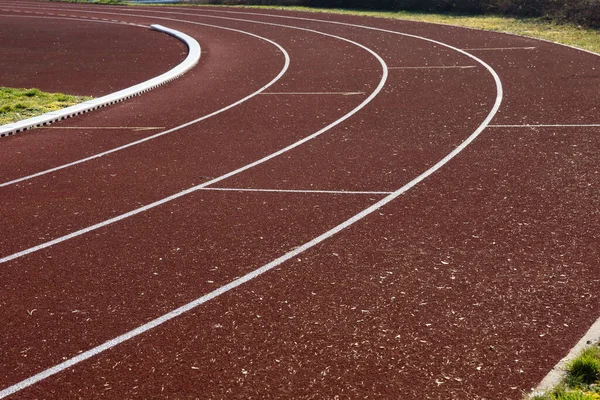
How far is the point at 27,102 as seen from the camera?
48.2 ft

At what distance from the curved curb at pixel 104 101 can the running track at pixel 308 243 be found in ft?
1.19

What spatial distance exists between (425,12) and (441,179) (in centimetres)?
2336

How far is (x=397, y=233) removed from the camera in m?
7.54

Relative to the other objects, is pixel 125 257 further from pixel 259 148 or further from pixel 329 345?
pixel 259 148

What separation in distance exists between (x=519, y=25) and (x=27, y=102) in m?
15.6

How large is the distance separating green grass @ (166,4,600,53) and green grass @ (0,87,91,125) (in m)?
11.2

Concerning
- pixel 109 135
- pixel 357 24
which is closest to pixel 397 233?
pixel 109 135

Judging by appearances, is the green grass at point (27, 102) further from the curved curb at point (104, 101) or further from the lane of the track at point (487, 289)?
the lane of the track at point (487, 289)

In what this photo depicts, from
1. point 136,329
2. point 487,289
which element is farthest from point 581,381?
point 136,329

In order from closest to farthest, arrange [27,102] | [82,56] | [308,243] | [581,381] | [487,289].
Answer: [581,381] < [487,289] < [308,243] < [27,102] < [82,56]

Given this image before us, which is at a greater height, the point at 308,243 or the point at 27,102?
the point at 308,243

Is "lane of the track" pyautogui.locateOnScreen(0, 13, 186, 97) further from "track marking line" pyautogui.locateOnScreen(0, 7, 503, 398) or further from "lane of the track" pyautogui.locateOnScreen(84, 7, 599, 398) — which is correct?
"lane of the track" pyautogui.locateOnScreen(84, 7, 599, 398)

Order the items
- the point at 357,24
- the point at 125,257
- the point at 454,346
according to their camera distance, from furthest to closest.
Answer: the point at 357,24 → the point at 125,257 → the point at 454,346

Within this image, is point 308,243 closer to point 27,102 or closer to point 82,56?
point 27,102
